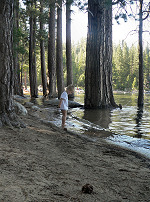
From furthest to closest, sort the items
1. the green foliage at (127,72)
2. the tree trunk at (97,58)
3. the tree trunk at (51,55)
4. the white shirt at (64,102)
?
the green foliage at (127,72) → the tree trunk at (51,55) → the tree trunk at (97,58) → the white shirt at (64,102)

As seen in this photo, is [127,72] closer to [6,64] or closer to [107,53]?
[107,53]

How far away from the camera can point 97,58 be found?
1159 cm

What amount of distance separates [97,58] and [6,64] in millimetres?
7215

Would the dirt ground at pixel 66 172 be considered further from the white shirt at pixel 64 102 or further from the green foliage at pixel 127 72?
the green foliage at pixel 127 72

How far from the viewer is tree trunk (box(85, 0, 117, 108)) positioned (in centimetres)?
1128

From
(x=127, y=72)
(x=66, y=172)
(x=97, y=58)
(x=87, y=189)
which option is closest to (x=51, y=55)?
(x=97, y=58)

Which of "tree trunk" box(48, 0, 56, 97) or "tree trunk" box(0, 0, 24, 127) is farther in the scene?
"tree trunk" box(48, 0, 56, 97)

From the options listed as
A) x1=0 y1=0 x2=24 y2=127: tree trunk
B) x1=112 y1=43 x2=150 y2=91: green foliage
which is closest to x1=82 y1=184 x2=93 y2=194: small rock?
x1=0 y1=0 x2=24 y2=127: tree trunk

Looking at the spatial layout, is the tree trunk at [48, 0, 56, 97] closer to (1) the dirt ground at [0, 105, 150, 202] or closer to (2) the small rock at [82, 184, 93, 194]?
(1) the dirt ground at [0, 105, 150, 202]

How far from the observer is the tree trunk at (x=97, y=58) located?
11.3 m

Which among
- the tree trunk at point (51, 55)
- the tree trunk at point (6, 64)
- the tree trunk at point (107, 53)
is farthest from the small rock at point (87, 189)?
the tree trunk at point (51, 55)

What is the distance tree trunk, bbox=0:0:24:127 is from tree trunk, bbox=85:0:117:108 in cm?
679

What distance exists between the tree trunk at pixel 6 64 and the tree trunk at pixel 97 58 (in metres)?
6.79

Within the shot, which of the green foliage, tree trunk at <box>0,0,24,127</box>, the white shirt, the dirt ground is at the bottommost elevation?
the dirt ground
